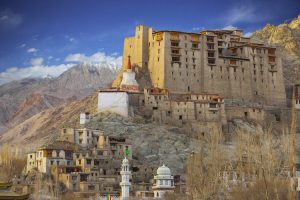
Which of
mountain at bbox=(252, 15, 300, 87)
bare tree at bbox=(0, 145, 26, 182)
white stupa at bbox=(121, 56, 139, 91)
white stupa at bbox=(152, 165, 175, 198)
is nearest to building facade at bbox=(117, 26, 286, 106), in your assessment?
white stupa at bbox=(121, 56, 139, 91)

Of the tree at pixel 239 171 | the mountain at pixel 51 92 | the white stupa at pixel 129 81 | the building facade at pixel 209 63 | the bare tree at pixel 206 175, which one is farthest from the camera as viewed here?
the mountain at pixel 51 92

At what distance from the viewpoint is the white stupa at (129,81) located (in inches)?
2021

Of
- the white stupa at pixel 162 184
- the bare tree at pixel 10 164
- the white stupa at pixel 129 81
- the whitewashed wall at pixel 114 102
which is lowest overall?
the white stupa at pixel 162 184

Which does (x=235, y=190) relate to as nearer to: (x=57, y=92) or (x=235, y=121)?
(x=235, y=121)

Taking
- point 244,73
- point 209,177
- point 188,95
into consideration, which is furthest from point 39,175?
point 244,73

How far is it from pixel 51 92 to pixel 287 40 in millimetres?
53671

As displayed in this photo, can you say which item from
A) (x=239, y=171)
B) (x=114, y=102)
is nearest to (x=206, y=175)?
(x=239, y=171)

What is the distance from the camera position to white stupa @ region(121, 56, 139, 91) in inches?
2021

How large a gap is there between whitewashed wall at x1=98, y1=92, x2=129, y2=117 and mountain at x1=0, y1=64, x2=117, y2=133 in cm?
5387

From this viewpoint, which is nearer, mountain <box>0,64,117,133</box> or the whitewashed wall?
the whitewashed wall

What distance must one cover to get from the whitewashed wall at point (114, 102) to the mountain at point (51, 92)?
177 ft

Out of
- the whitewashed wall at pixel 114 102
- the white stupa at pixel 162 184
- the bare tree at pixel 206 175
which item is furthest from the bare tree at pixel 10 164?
the bare tree at pixel 206 175

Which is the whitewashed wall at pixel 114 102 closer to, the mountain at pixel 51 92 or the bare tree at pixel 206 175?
the bare tree at pixel 206 175

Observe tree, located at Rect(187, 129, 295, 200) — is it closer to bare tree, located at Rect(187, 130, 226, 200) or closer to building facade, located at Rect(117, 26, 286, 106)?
bare tree, located at Rect(187, 130, 226, 200)
